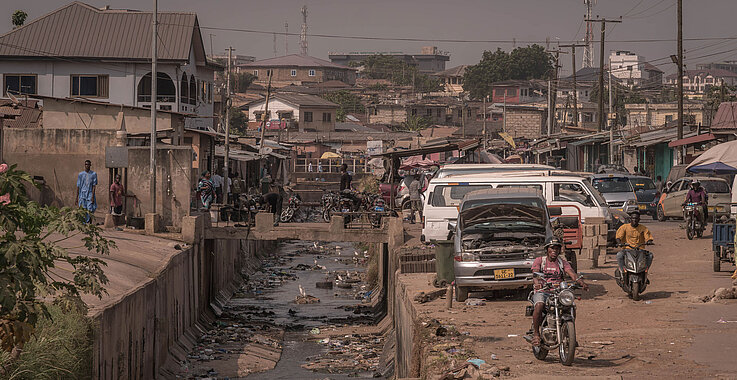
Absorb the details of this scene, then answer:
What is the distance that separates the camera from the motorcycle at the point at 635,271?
17141mm

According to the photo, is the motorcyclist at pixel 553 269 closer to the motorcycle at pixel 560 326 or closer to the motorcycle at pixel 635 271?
the motorcycle at pixel 560 326

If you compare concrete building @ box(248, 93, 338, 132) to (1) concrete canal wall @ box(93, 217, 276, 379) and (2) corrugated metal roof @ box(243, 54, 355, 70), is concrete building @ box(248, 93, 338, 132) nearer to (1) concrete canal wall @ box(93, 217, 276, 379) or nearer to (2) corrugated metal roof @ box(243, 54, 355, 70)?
(2) corrugated metal roof @ box(243, 54, 355, 70)

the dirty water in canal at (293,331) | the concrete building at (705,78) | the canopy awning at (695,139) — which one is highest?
the concrete building at (705,78)

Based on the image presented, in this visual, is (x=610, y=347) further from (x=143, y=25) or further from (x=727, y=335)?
(x=143, y=25)

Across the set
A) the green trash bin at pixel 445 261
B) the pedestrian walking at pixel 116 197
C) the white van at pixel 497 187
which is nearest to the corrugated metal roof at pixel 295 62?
the pedestrian walking at pixel 116 197

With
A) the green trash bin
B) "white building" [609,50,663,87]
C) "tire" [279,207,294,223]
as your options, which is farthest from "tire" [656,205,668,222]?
"white building" [609,50,663,87]

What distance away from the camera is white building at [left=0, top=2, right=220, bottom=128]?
161 feet

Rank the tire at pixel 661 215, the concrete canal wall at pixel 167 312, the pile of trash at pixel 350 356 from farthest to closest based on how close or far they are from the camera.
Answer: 1. the tire at pixel 661 215
2. the pile of trash at pixel 350 356
3. the concrete canal wall at pixel 167 312

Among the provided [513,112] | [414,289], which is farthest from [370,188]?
[414,289]

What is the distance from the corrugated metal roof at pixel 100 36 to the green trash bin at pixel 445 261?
104 feet

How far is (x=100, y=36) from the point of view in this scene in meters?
50.0

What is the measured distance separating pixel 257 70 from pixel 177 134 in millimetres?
102836

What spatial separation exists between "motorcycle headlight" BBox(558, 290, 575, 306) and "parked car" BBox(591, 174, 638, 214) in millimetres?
19692

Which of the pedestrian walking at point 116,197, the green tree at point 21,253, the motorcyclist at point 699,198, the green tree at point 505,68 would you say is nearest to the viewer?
the green tree at point 21,253
